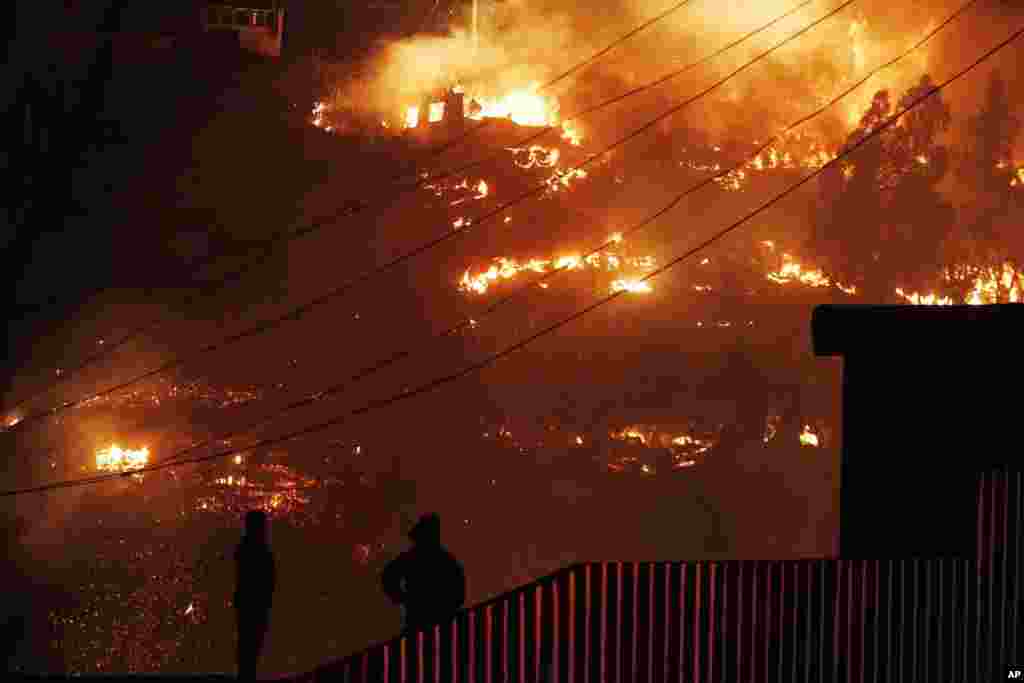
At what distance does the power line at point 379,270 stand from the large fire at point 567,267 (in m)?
1.83

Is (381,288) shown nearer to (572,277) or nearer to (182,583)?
(572,277)

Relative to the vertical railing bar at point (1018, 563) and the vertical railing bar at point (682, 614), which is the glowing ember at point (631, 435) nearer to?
the vertical railing bar at point (1018, 563)

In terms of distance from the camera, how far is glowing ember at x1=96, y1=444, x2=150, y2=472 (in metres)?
32.8

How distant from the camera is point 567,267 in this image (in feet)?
144

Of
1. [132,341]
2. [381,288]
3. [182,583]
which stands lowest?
[182,583]

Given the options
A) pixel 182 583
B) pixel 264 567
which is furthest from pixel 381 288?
pixel 264 567

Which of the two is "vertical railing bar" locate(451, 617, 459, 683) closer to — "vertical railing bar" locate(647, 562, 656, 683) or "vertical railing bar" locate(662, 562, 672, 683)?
"vertical railing bar" locate(647, 562, 656, 683)

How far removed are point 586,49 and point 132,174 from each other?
795 inches

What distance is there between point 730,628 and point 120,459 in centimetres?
2716

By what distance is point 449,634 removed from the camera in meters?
8.73

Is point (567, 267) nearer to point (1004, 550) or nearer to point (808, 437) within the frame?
point (808, 437)

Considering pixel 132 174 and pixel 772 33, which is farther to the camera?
pixel 772 33

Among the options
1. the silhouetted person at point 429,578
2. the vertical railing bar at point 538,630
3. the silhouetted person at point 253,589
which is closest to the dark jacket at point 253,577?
the silhouetted person at point 253,589

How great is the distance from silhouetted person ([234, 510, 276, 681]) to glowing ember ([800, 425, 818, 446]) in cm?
3480
